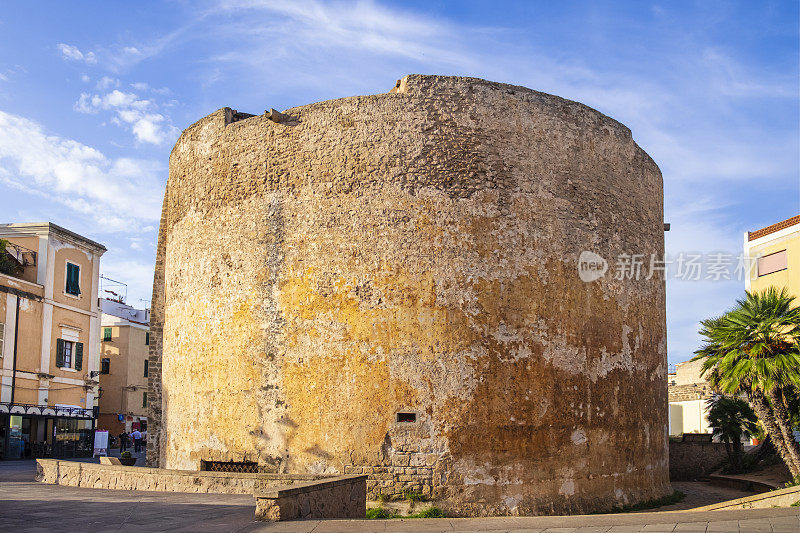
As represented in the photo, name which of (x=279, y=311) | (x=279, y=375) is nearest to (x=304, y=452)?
(x=279, y=375)

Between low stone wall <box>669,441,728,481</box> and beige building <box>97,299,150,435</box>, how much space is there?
25755 millimetres

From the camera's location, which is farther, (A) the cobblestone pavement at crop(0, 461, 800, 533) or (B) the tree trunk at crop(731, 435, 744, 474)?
(B) the tree trunk at crop(731, 435, 744, 474)

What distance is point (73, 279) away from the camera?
28000 mm

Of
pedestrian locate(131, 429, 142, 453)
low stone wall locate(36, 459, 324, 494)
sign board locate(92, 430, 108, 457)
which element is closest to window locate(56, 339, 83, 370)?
pedestrian locate(131, 429, 142, 453)

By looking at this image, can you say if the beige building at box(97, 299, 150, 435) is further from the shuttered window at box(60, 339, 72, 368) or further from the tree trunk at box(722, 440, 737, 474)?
the tree trunk at box(722, 440, 737, 474)

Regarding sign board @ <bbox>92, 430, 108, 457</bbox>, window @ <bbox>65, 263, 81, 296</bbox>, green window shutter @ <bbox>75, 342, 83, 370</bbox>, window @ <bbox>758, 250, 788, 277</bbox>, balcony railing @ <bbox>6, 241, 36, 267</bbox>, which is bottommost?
sign board @ <bbox>92, 430, 108, 457</bbox>

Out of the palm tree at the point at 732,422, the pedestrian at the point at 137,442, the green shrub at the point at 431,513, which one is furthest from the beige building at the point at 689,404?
the green shrub at the point at 431,513

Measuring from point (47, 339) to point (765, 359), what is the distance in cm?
2287

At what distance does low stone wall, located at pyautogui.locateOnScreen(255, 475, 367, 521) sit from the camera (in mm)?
7648

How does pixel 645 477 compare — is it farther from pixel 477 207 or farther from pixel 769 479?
pixel 769 479

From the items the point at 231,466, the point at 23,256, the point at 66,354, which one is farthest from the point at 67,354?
the point at 231,466

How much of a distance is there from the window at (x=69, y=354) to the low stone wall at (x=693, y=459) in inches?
824

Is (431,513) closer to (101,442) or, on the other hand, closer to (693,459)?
(693,459)

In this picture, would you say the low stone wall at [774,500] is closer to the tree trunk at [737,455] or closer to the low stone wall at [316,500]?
the low stone wall at [316,500]
